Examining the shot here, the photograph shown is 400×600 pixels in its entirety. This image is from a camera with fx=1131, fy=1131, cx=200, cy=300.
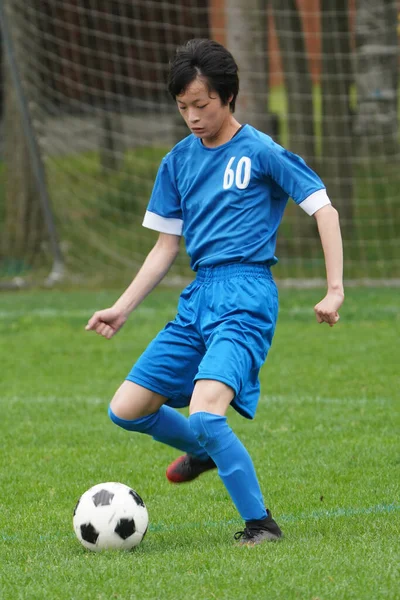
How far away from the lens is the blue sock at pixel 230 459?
3918 millimetres

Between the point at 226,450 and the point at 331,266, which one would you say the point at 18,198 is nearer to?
the point at 331,266

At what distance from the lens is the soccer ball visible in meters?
4.01

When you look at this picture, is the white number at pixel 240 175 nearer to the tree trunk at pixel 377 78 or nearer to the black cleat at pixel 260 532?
the black cleat at pixel 260 532

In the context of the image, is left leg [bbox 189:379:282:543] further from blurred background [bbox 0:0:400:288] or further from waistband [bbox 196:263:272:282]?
blurred background [bbox 0:0:400:288]

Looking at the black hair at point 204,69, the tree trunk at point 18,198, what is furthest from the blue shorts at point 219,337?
the tree trunk at point 18,198

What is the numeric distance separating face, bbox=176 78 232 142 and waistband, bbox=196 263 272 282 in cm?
51

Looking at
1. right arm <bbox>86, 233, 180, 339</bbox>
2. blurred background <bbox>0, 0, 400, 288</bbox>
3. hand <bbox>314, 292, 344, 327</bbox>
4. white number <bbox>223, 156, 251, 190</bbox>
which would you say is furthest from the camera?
blurred background <bbox>0, 0, 400, 288</bbox>

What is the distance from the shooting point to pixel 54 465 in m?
5.54

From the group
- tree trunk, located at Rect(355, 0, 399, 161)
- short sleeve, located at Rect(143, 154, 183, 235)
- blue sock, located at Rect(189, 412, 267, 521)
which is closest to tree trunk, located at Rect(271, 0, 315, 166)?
tree trunk, located at Rect(355, 0, 399, 161)

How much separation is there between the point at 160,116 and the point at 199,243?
15016mm

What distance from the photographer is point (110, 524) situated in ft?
13.1

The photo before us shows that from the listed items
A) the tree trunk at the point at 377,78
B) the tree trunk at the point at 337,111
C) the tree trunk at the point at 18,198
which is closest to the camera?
the tree trunk at the point at 337,111

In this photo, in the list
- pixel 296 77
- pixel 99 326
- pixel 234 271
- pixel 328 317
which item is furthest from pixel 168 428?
pixel 296 77

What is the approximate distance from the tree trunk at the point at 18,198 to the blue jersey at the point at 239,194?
399 inches
